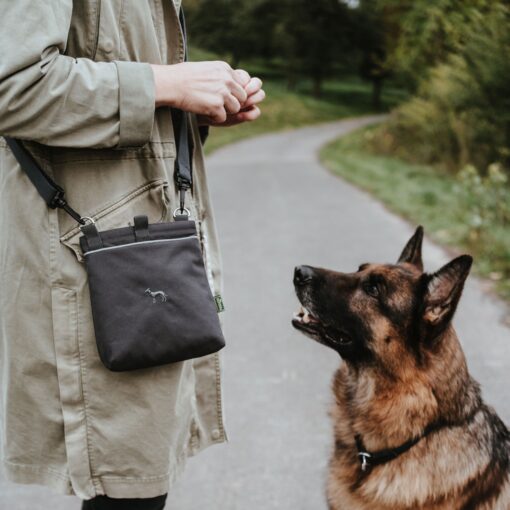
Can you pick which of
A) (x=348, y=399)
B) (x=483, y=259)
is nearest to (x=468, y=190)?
(x=483, y=259)

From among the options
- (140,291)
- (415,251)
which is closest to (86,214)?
(140,291)

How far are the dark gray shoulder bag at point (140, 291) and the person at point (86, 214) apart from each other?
42mm

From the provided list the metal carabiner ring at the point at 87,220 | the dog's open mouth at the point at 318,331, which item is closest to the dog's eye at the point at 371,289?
the dog's open mouth at the point at 318,331

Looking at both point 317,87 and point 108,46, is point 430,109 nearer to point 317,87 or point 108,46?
point 108,46

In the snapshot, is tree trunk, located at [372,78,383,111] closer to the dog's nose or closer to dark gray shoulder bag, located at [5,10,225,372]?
the dog's nose

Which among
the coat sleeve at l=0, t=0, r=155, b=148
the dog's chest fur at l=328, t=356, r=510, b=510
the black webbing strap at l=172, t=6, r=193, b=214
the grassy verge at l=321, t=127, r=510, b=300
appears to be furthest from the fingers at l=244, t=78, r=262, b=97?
the grassy verge at l=321, t=127, r=510, b=300

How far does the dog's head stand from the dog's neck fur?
0.21ft

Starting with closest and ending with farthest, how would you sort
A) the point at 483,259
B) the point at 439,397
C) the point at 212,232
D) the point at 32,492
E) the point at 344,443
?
1. the point at 212,232
2. the point at 439,397
3. the point at 344,443
4. the point at 32,492
5. the point at 483,259

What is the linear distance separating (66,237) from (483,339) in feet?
13.8

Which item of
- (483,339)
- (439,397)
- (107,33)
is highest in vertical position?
(107,33)

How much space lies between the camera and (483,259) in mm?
6742

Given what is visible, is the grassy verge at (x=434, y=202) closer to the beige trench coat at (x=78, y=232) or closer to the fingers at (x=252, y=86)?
the fingers at (x=252, y=86)

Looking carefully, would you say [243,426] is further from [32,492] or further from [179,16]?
[179,16]

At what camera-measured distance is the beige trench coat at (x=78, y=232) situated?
1.29 metres
